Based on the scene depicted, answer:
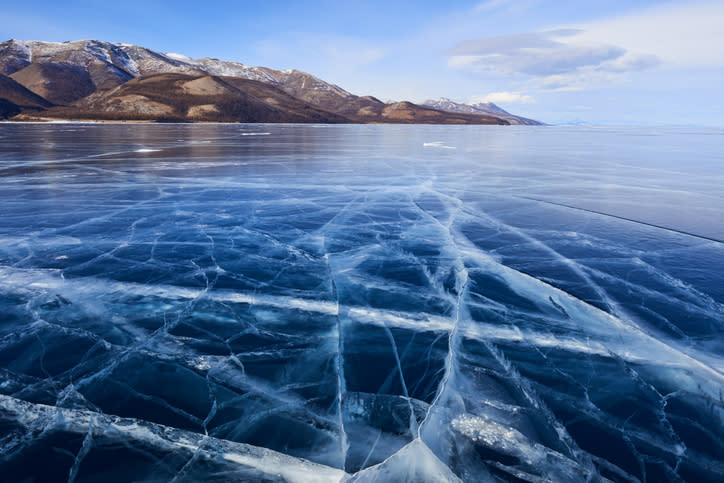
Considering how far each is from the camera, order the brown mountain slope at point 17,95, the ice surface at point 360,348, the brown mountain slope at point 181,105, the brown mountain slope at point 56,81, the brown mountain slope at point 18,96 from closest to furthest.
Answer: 1. the ice surface at point 360,348
2. the brown mountain slope at point 181,105
3. the brown mountain slope at point 18,96
4. the brown mountain slope at point 17,95
5. the brown mountain slope at point 56,81

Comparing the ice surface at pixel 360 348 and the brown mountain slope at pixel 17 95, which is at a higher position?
the brown mountain slope at pixel 17 95

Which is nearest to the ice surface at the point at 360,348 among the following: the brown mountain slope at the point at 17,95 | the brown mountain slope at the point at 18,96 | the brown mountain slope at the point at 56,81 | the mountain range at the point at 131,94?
the mountain range at the point at 131,94

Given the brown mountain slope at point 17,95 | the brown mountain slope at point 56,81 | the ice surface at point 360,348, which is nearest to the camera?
the ice surface at point 360,348

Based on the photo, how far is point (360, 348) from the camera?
3.16m

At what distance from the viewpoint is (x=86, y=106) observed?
362 feet

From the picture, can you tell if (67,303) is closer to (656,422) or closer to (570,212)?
(656,422)

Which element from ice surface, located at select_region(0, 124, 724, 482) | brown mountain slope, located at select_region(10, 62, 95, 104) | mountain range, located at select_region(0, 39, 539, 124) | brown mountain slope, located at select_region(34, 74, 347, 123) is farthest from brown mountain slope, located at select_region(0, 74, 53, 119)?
ice surface, located at select_region(0, 124, 724, 482)

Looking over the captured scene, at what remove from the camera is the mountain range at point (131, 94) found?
4183 inches

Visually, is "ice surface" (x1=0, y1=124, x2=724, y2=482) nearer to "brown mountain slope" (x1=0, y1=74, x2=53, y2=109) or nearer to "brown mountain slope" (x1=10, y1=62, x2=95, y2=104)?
"brown mountain slope" (x1=0, y1=74, x2=53, y2=109)

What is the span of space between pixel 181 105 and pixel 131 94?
14.4m

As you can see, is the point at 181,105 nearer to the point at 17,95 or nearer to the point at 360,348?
the point at 17,95

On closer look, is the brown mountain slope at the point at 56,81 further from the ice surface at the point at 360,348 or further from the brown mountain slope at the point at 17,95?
the ice surface at the point at 360,348

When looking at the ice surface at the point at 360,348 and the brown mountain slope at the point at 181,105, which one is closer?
the ice surface at the point at 360,348

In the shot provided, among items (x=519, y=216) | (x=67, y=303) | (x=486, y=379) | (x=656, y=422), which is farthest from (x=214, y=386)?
(x=519, y=216)
